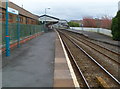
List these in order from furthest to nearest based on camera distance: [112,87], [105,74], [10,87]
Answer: [105,74]
[112,87]
[10,87]

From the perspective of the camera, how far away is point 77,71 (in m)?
8.62

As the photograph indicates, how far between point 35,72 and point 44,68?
0.74 m

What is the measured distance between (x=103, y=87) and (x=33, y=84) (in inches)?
96.8

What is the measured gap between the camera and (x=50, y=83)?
5.55 m

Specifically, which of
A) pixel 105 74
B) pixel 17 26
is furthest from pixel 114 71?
pixel 17 26

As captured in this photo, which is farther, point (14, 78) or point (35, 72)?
→ point (35, 72)

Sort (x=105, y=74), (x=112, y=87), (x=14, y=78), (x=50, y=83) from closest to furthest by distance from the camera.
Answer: (x=50, y=83)
(x=14, y=78)
(x=112, y=87)
(x=105, y=74)

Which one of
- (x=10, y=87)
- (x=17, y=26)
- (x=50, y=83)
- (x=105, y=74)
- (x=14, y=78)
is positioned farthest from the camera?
(x=17, y=26)

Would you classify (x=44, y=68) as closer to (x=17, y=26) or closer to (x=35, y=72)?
(x=35, y=72)

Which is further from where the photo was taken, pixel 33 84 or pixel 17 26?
pixel 17 26

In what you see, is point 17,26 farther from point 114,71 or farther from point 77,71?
point 114,71

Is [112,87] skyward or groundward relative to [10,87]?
groundward

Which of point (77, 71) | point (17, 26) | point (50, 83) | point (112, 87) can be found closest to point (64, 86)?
point (50, 83)

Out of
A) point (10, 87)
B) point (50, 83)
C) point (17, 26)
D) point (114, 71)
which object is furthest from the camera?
point (17, 26)
